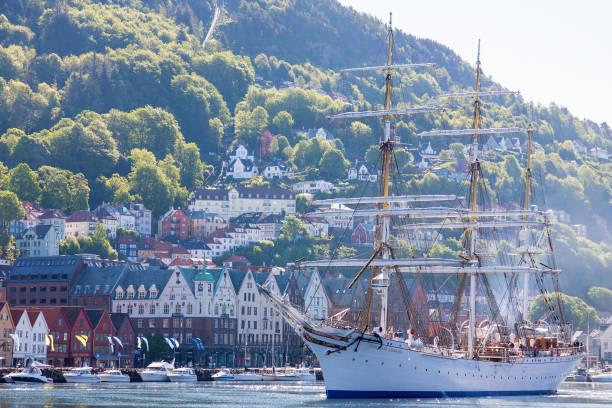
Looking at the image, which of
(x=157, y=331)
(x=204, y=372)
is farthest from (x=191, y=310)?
(x=204, y=372)

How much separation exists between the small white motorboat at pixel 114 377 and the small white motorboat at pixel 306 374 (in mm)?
21366

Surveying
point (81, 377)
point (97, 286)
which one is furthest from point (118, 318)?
point (81, 377)

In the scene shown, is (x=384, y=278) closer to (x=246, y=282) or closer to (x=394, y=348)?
(x=394, y=348)

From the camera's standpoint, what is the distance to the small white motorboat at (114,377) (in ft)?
471

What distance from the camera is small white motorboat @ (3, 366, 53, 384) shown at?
133000 mm

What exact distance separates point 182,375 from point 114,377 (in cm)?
820

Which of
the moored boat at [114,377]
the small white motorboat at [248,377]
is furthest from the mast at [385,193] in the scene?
the moored boat at [114,377]

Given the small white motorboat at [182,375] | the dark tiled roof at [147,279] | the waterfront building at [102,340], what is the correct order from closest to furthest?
the small white motorboat at [182,375]
the waterfront building at [102,340]
the dark tiled roof at [147,279]

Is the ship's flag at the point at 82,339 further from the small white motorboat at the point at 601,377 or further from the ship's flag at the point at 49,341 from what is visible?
the small white motorboat at the point at 601,377

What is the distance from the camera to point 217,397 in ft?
371

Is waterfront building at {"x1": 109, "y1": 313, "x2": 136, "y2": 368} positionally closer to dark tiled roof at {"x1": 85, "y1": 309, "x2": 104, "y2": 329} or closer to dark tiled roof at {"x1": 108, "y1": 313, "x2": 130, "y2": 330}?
dark tiled roof at {"x1": 108, "y1": 313, "x2": 130, "y2": 330}

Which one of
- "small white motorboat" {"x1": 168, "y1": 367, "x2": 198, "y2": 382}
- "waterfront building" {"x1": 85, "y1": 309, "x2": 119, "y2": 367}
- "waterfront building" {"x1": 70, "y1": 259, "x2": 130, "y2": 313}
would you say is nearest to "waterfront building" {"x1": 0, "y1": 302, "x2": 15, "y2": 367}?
"waterfront building" {"x1": 85, "y1": 309, "x2": 119, "y2": 367}

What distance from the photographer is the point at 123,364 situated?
167 m

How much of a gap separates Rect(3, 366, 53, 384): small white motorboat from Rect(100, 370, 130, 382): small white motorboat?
927 centimetres
